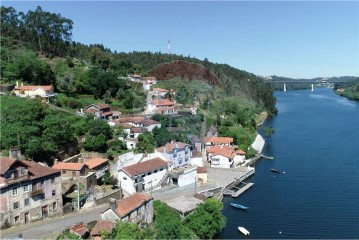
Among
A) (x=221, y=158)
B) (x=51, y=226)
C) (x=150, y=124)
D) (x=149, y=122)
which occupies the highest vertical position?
(x=149, y=122)

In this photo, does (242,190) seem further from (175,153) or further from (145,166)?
(145,166)

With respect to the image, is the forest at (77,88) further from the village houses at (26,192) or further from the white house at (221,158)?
the village houses at (26,192)

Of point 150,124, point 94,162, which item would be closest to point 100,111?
point 150,124

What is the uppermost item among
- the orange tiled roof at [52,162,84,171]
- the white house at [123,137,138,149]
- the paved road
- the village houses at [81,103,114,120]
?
the village houses at [81,103,114,120]

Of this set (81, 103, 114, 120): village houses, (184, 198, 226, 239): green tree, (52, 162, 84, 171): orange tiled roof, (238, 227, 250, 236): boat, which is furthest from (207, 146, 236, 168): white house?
(52, 162, 84, 171): orange tiled roof

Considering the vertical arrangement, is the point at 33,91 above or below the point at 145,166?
above

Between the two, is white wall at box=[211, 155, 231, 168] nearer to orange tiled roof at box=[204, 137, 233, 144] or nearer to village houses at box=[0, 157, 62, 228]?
orange tiled roof at box=[204, 137, 233, 144]
